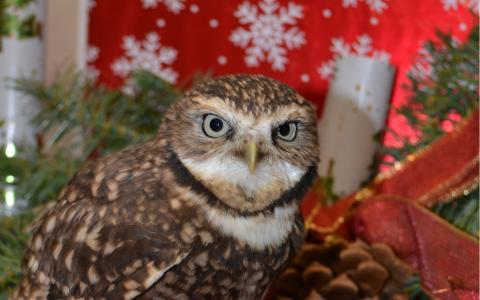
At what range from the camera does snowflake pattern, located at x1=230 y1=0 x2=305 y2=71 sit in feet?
2.48

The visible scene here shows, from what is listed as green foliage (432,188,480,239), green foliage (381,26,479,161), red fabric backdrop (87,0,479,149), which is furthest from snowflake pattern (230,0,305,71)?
green foliage (432,188,480,239)

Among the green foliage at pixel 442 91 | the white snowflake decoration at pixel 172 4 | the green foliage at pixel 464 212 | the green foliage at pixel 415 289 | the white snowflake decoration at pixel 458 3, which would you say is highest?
the white snowflake decoration at pixel 458 3

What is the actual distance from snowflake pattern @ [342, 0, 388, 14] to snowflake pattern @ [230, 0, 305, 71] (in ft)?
0.25

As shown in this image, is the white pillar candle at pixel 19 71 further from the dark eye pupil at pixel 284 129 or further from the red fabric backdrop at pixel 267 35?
the dark eye pupil at pixel 284 129

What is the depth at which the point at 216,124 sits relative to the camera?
389mm

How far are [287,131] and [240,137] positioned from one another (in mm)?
39

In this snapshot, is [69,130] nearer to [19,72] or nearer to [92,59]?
[19,72]

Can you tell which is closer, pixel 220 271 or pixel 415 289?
pixel 220 271

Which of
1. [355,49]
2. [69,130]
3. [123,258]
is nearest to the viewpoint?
[123,258]

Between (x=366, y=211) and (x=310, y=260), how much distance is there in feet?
0.24

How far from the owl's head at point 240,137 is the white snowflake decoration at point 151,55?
18.5 inches

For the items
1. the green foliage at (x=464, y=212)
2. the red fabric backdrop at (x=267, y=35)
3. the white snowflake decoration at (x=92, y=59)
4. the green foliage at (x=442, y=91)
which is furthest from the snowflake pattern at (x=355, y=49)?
the white snowflake decoration at (x=92, y=59)

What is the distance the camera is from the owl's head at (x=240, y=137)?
0.38 metres

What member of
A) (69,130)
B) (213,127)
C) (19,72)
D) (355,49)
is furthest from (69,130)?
(355,49)
